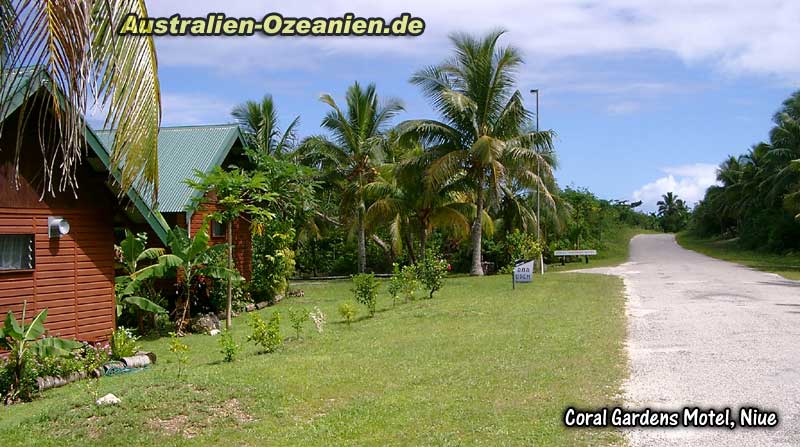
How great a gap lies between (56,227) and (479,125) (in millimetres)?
17868

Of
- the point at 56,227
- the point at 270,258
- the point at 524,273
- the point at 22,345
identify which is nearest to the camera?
the point at 22,345

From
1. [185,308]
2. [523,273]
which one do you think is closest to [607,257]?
[523,273]

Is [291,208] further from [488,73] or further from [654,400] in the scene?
[654,400]

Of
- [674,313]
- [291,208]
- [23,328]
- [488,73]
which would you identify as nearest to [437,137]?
[488,73]

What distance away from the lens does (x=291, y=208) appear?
21.4m

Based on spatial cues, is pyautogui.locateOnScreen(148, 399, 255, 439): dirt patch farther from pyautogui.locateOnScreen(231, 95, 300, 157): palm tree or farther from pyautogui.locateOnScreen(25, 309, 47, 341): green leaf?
pyautogui.locateOnScreen(231, 95, 300, 157): palm tree

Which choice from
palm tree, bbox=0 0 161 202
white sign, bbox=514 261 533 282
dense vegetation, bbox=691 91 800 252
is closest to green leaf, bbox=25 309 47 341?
palm tree, bbox=0 0 161 202

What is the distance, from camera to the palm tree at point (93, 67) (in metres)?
4.74

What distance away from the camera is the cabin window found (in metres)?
19.7

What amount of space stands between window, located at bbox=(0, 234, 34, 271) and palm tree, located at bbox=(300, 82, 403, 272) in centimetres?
1805

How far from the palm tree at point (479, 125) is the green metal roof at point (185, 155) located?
29.0ft

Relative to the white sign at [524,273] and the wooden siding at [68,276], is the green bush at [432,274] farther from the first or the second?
the wooden siding at [68,276]

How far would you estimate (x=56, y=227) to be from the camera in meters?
11.6

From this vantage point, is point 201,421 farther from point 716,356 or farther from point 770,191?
point 770,191
